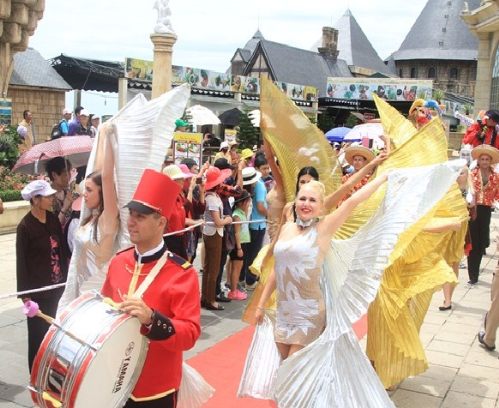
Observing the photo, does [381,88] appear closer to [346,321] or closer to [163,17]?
[163,17]

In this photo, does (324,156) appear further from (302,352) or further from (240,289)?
(240,289)

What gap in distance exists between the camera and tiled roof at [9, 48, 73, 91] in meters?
30.6

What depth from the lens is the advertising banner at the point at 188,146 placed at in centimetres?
1305

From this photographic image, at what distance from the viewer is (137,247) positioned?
3404 mm

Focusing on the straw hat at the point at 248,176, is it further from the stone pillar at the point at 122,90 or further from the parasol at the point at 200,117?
the stone pillar at the point at 122,90

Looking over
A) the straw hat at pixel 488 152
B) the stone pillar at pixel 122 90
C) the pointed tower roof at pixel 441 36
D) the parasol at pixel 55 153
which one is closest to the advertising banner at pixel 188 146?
the straw hat at pixel 488 152

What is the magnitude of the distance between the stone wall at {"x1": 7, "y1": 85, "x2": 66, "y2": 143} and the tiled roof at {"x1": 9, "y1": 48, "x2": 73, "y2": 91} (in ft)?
0.94

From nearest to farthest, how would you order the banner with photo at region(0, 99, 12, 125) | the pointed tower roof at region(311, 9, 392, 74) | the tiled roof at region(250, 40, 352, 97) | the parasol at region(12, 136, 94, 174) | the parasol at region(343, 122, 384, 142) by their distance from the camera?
the parasol at region(12, 136, 94, 174) < the parasol at region(343, 122, 384, 142) < the banner with photo at region(0, 99, 12, 125) < the tiled roof at region(250, 40, 352, 97) < the pointed tower roof at region(311, 9, 392, 74)

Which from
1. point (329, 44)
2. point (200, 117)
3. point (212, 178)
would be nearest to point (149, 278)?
point (212, 178)

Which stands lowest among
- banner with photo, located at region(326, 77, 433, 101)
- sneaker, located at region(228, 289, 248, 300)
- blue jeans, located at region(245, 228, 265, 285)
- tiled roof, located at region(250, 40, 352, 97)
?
sneaker, located at region(228, 289, 248, 300)

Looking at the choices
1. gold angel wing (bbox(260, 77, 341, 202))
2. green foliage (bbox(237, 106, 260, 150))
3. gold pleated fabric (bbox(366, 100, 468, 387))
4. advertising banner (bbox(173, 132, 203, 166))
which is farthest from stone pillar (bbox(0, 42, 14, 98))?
gold pleated fabric (bbox(366, 100, 468, 387))

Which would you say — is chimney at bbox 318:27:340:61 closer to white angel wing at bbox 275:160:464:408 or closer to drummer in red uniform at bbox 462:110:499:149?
drummer in red uniform at bbox 462:110:499:149

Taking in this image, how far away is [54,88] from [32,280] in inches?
1096

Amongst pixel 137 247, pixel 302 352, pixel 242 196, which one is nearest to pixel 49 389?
pixel 137 247
